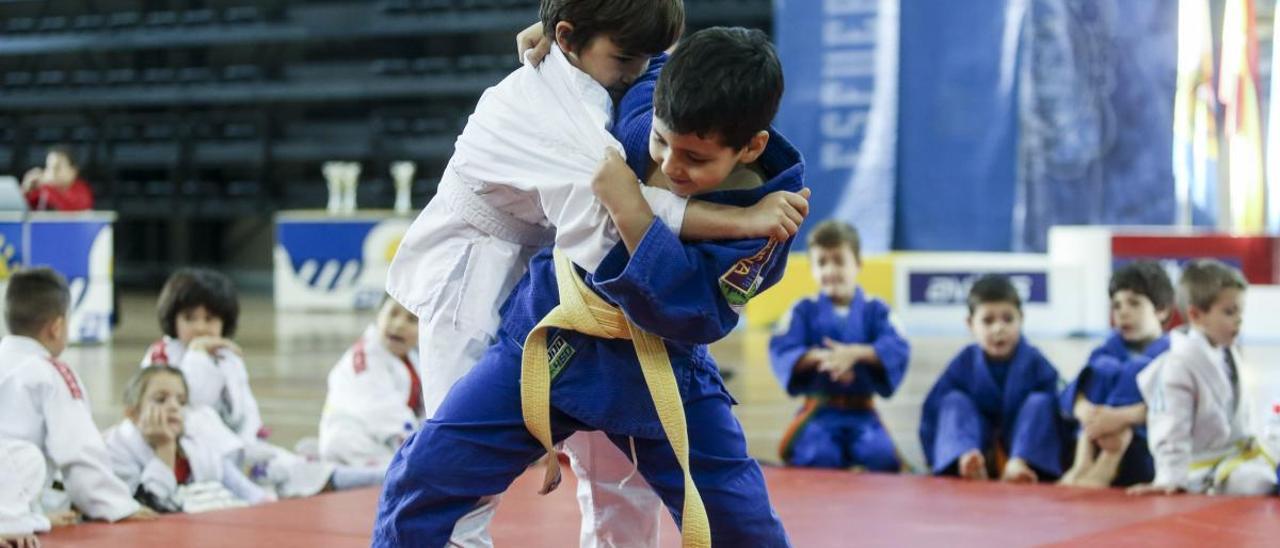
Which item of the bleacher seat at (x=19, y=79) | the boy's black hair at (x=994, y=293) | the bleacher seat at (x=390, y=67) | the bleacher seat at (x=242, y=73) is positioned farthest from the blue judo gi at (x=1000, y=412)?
the bleacher seat at (x=19, y=79)

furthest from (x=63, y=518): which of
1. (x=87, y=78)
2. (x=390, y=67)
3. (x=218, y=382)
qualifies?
(x=87, y=78)

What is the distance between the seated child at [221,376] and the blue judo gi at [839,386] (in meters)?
1.14

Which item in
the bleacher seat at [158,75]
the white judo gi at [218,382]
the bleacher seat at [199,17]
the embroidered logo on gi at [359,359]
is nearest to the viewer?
the white judo gi at [218,382]

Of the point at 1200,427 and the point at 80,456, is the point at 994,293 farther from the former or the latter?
the point at 80,456

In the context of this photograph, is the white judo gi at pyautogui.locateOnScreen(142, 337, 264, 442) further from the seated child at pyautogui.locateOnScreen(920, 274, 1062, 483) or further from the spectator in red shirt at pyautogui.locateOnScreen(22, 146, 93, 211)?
the spectator in red shirt at pyautogui.locateOnScreen(22, 146, 93, 211)

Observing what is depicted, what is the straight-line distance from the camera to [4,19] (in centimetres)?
1631

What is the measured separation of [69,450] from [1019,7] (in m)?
7.47

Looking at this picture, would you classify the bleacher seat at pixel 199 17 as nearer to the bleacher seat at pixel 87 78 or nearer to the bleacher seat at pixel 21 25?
the bleacher seat at pixel 87 78

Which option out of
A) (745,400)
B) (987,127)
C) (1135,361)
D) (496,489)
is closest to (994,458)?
(1135,361)

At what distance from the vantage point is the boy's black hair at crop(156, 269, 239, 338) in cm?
382

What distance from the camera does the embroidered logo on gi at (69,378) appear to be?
3.05m

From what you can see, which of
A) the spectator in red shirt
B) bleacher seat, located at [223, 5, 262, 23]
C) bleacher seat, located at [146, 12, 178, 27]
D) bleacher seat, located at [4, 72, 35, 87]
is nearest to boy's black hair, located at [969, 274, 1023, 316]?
the spectator in red shirt

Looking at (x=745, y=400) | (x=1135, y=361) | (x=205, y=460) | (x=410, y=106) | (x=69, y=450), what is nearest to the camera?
(x=69, y=450)

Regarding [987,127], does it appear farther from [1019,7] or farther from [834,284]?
[834,284]
